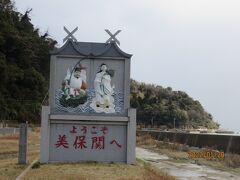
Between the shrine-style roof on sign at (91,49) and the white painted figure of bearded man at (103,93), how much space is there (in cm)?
54

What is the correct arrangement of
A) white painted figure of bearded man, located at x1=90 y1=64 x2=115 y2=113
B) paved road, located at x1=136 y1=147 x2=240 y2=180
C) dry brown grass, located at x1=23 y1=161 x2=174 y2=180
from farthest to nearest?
white painted figure of bearded man, located at x1=90 y1=64 x2=115 y2=113 < paved road, located at x1=136 y1=147 x2=240 y2=180 < dry brown grass, located at x1=23 y1=161 x2=174 y2=180

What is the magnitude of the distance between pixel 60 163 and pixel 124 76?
12.0 ft

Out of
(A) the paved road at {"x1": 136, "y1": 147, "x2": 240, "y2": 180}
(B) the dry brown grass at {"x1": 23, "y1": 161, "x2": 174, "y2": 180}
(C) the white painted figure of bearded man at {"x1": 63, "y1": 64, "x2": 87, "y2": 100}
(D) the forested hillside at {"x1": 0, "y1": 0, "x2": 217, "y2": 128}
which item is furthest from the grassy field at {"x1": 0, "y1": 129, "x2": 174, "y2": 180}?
(D) the forested hillside at {"x1": 0, "y1": 0, "x2": 217, "y2": 128}

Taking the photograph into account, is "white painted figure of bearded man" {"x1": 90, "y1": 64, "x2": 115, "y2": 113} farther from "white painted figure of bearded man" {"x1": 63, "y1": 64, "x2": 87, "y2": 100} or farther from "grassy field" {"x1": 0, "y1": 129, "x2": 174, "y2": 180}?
"grassy field" {"x1": 0, "y1": 129, "x2": 174, "y2": 180}

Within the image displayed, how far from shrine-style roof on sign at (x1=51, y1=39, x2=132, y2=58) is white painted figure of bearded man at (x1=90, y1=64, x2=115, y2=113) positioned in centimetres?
54

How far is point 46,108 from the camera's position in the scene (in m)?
17.1

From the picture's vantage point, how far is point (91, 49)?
1777 cm

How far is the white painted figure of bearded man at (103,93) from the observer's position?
17.5 meters

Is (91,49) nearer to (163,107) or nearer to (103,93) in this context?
(103,93)

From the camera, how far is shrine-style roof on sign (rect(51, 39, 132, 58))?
57.7 ft

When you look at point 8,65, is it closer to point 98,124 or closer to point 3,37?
point 3,37

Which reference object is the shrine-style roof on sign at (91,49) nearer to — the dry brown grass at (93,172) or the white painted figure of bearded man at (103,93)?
the white painted figure of bearded man at (103,93)

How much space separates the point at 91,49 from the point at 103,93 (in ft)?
5.23
